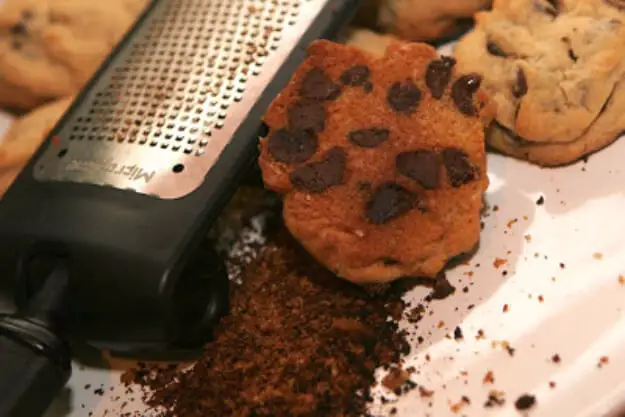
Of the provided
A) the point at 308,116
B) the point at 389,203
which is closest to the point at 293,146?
the point at 308,116

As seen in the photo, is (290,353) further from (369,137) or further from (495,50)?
(495,50)

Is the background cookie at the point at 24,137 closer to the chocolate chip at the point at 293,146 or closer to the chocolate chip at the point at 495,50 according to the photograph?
the chocolate chip at the point at 293,146

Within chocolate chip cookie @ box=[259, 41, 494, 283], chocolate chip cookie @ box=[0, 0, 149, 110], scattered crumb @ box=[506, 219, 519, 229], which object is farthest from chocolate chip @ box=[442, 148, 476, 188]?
chocolate chip cookie @ box=[0, 0, 149, 110]

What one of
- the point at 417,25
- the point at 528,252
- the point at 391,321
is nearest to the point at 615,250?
the point at 528,252

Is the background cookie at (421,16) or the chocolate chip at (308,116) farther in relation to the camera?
the background cookie at (421,16)

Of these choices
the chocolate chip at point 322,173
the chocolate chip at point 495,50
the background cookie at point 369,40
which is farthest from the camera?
the background cookie at point 369,40

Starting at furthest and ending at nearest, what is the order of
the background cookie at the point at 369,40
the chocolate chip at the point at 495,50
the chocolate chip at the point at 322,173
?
the background cookie at the point at 369,40 < the chocolate chip at the point at 495,50 < the chocolate chip at the point at 322,173

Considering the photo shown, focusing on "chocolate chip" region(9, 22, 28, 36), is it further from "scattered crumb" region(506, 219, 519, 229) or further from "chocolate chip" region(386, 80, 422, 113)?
"scattered crumb" region(506, 219, 519, 229)

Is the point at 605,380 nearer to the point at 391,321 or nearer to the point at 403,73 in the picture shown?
the point at 391,321

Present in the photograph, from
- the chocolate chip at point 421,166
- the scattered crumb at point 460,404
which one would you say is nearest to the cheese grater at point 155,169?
the chocolate chip at point 421,166
